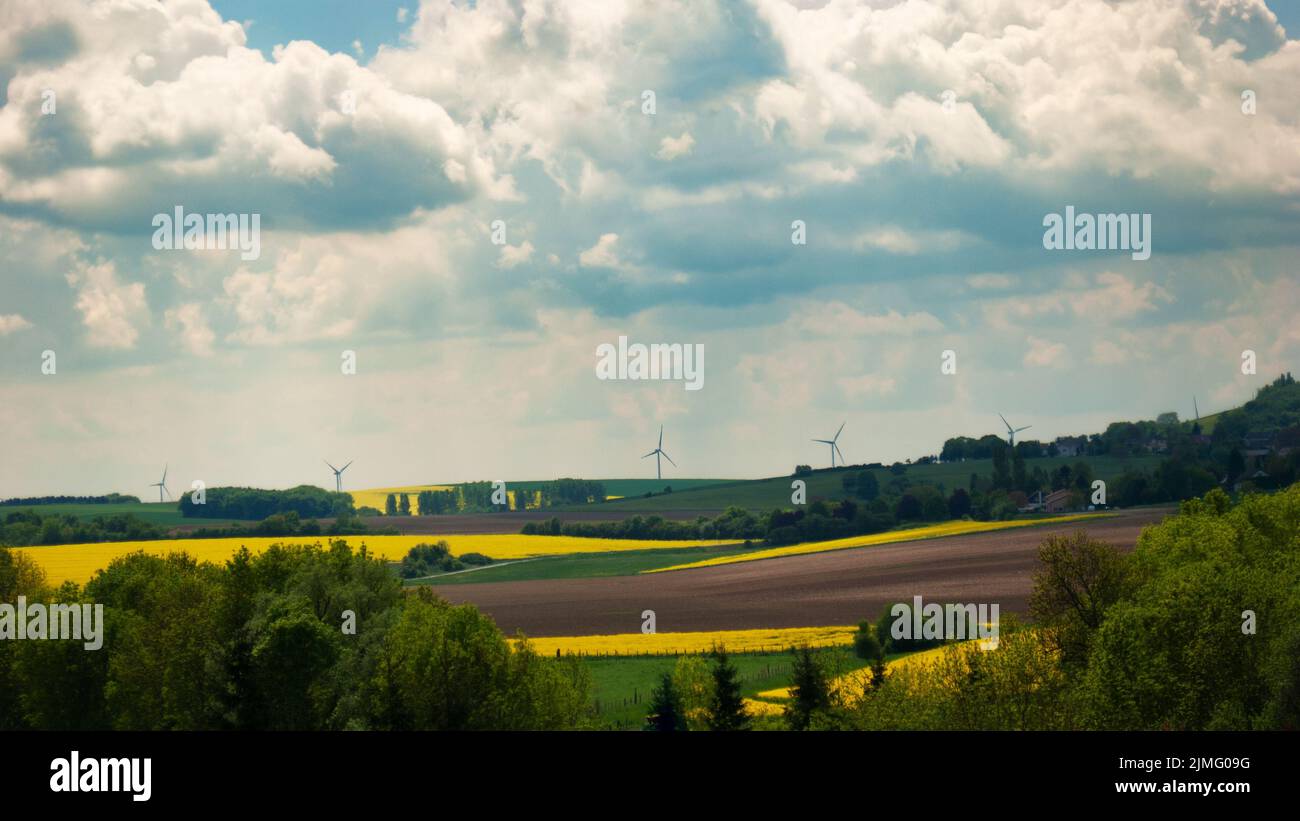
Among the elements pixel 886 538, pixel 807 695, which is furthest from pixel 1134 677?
pixel 886 538

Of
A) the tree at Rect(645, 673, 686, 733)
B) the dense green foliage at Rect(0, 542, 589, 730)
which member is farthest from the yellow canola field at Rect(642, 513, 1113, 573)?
the tree at Rect(645, 673, 686, 733)

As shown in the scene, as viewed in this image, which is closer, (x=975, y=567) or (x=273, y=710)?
(x=273, y=710)

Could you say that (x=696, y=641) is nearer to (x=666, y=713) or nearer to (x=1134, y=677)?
(x=666, y=713)

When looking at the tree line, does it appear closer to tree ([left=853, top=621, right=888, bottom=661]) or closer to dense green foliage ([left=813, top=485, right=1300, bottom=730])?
dense green foliage ([left=813, top=485, right=1300, bottom=730])

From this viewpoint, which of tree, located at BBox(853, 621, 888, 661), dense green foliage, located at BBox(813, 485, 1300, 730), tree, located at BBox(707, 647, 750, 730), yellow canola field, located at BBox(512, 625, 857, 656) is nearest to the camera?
dense green foliage, located at BBox(813, 485, 1300, 730)
